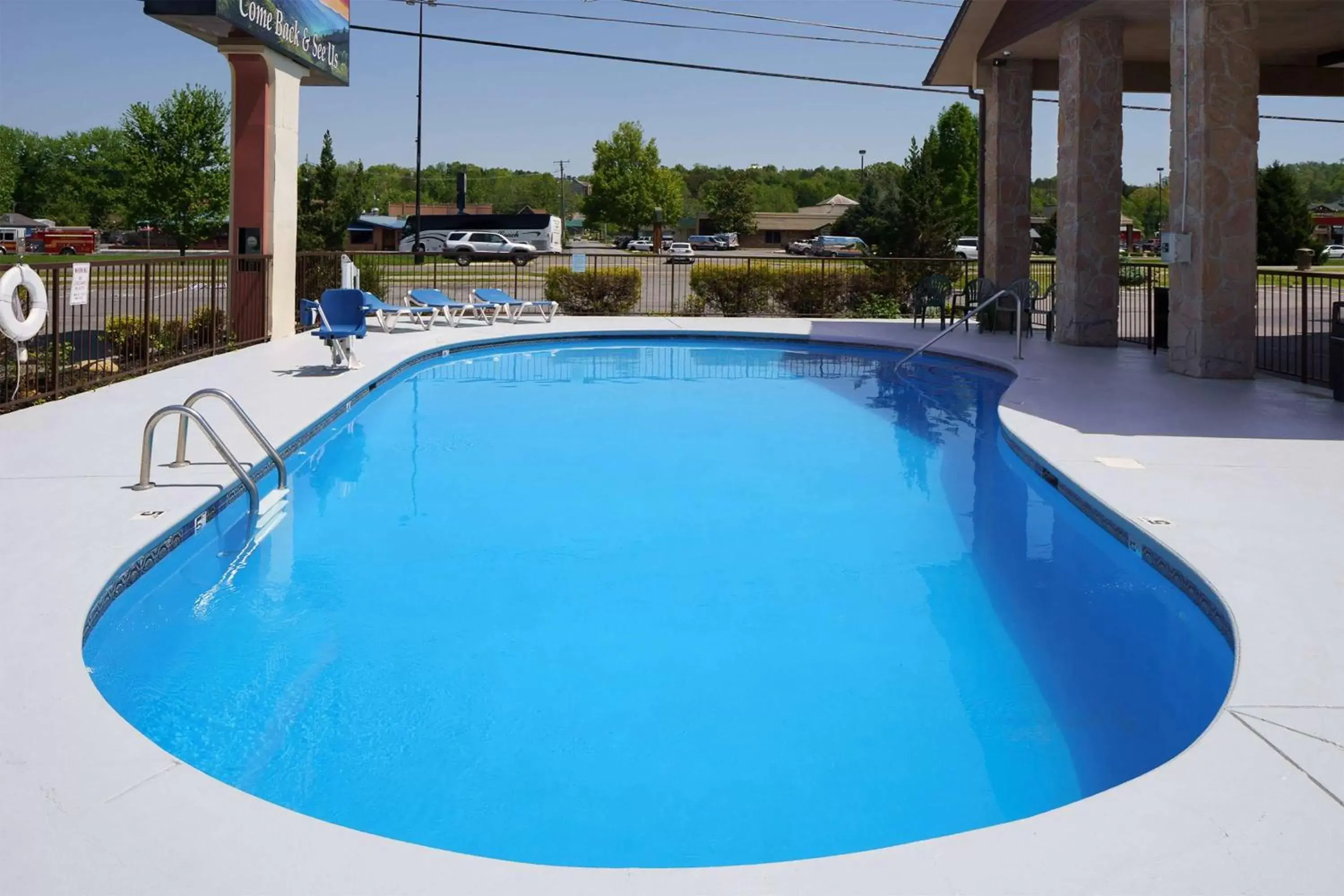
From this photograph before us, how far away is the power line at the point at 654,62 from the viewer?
23.7 meters

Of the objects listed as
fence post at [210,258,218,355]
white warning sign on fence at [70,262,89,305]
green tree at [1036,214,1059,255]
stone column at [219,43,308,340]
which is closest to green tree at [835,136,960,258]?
green tree at [1036,214,1059,255]

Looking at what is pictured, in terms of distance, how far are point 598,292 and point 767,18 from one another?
10.7m

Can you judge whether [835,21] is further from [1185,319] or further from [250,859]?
[250,859]

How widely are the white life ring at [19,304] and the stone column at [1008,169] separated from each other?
1416 centimetres

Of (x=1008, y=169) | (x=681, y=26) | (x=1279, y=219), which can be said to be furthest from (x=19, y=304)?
(x=1279, y=219)

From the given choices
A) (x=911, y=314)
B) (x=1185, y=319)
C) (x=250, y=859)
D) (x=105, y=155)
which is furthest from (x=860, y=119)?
(x=105, y=155)

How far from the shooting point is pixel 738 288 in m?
23.5

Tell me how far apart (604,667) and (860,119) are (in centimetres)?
4694

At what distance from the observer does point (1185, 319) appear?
43.7ft

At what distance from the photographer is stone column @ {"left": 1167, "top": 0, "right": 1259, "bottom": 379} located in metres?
12.5

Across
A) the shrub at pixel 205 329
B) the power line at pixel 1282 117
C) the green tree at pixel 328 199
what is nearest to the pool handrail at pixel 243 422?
the shrub at pixel 205 329

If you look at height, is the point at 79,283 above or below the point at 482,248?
below

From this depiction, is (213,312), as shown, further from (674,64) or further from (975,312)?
(674,64)

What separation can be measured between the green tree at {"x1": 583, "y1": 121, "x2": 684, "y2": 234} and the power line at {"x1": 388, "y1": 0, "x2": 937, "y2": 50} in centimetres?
5537
